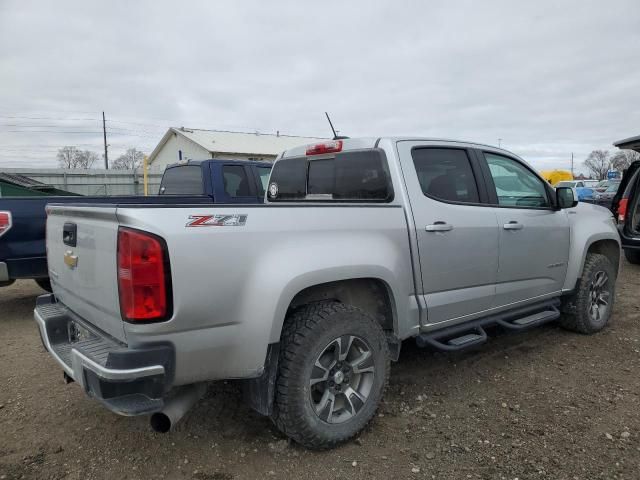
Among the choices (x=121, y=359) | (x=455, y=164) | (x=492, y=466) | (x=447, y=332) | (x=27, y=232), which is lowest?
(x=492, y=466)

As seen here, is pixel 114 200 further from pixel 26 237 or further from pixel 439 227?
pixel 439 227

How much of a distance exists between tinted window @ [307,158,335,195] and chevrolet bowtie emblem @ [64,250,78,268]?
1895 millimetres

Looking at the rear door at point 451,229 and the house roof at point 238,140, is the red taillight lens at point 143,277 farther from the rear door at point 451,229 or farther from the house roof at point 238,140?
the house roof at point 238,140

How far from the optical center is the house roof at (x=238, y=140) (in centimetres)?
3128

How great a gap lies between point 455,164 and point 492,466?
2.15 meters

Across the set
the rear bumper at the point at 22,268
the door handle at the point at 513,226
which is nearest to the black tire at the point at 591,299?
the door handle at the point at 513,226

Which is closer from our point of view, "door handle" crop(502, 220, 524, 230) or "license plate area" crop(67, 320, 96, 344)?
"license plate area" crop(67, 320, 96, 344)

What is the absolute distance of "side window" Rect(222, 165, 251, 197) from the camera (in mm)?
7016

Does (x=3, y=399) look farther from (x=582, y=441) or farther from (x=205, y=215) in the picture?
(x=582, y=441)

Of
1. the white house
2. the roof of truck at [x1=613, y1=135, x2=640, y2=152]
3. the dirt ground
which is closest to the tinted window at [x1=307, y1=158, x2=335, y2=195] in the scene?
the dirt ground

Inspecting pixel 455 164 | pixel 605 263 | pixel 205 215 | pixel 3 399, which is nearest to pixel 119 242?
pixel 205 215

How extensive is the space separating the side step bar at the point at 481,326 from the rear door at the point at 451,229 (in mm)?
102

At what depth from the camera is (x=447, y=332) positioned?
3512 mm

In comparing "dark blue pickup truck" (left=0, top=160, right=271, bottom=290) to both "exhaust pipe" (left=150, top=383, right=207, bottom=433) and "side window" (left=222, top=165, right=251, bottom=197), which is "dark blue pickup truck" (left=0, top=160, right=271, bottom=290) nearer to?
"side window" (left=222, top=165, right=251, bottom=197)
